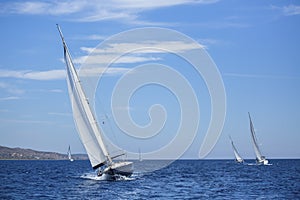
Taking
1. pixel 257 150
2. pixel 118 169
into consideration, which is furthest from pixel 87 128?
pixel 257 150

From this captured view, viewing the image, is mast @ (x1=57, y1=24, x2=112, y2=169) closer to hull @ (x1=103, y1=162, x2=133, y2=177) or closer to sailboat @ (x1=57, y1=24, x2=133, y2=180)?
sailboat @ (x1=57, y1=24, x2=133, y2=180)

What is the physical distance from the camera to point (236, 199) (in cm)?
5047

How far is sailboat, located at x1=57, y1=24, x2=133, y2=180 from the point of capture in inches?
2744

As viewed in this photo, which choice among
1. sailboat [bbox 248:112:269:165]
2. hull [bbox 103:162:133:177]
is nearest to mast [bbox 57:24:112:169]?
hull [bbox 103:162:133:177]

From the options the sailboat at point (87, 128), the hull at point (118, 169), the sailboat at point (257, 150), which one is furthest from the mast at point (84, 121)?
the sailboat at point (257, 150)

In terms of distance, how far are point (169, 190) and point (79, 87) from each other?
2002 cm

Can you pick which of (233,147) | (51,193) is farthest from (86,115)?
(233,147)

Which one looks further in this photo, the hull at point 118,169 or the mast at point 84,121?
the mast at point 84,121

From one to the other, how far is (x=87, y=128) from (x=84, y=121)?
1.01 meters

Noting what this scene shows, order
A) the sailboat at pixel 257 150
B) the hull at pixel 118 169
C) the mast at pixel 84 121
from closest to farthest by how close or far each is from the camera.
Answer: the hull at pixel 118 169, the mast at pixel 84 121, the sailboat at pixel 257 150

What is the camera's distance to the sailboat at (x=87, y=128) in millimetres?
69688

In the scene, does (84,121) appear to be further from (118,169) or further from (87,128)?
(118,169)

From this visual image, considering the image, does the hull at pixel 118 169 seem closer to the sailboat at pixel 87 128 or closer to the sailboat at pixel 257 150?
the sailboat at pixel 87 128

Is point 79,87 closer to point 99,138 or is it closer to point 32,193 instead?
point 99,138
